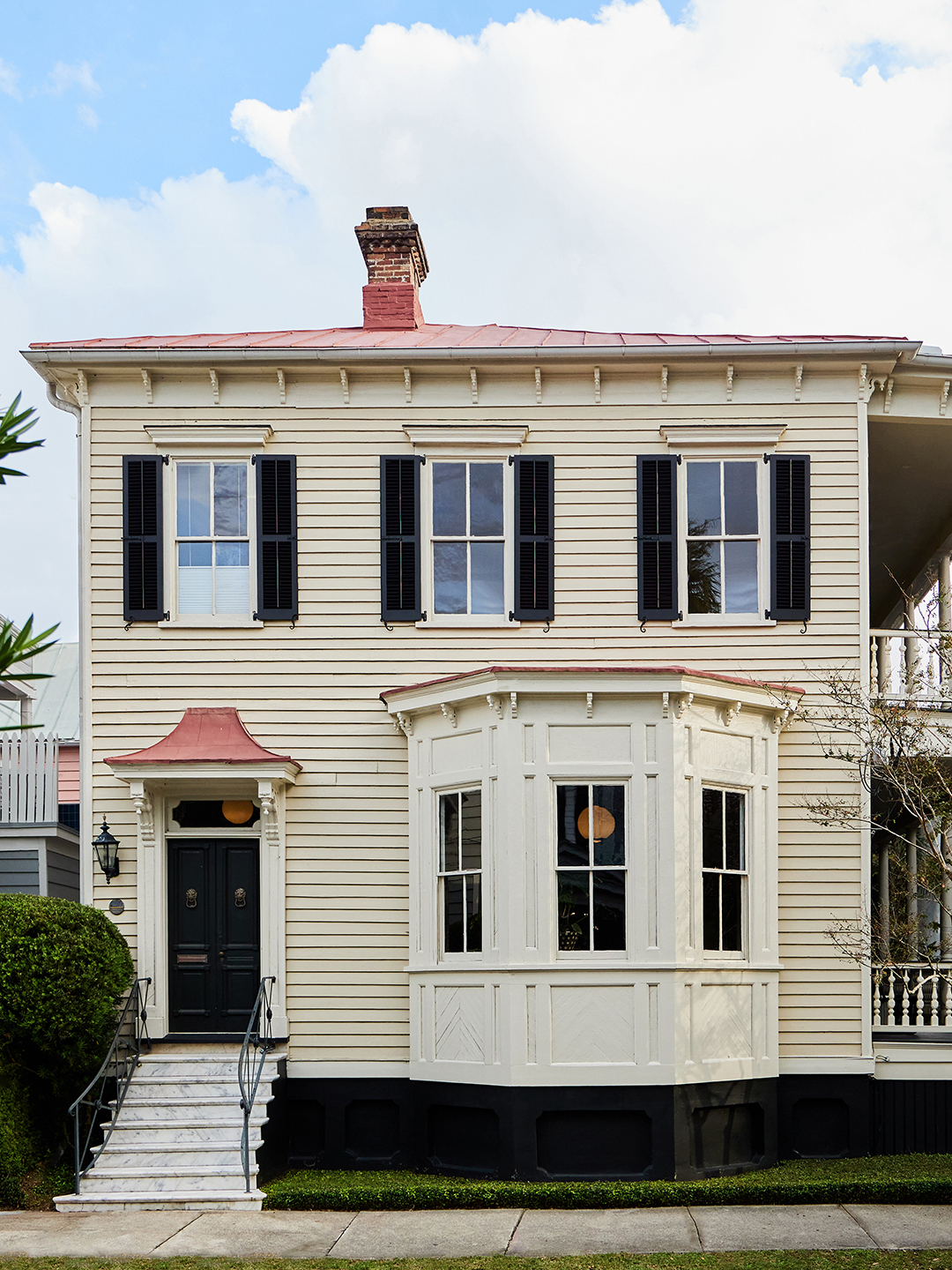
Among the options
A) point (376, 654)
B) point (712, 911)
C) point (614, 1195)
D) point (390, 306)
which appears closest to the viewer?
point (614, 1195)

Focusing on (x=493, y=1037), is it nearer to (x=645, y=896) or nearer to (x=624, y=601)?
(x=645, y=896)

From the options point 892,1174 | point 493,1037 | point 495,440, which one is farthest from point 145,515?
point 892,1174

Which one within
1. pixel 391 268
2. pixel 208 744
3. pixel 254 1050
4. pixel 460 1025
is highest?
pixel 391 268

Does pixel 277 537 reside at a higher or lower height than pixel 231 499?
lower

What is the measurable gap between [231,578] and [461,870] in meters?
3.89

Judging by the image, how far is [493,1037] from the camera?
38.5ft

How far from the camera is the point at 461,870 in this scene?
1234cm

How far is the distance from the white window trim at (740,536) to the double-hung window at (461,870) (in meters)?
2.96

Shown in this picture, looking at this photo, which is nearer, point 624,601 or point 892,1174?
point 892,1174

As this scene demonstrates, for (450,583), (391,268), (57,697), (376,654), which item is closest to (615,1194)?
(376,654)

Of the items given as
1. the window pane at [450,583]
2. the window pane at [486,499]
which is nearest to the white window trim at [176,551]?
the window pane at [450,583]

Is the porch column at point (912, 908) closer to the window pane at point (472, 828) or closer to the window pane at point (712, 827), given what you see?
the window pane at point (712, 827)

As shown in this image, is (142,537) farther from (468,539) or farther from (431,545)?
(468,539)

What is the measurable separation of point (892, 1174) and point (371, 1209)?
466 centimetres
